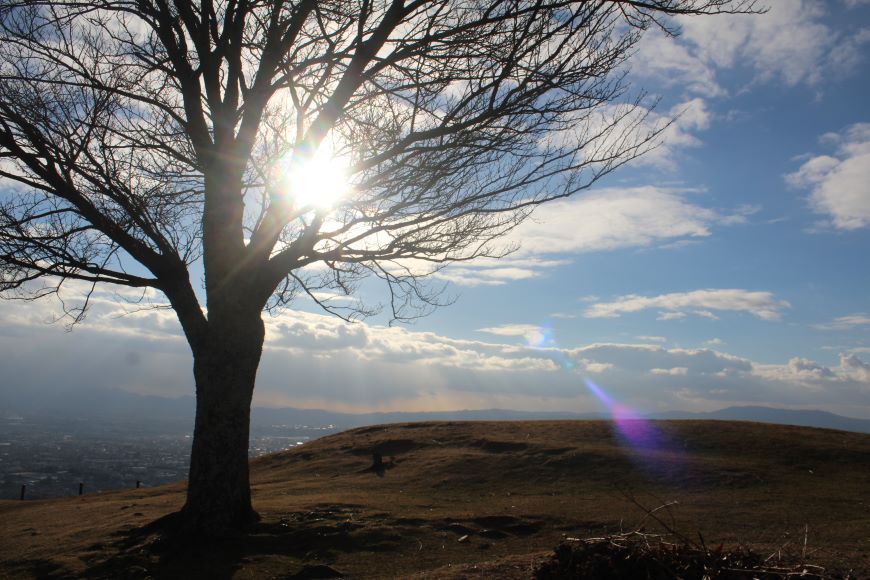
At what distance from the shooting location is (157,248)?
35.8ft

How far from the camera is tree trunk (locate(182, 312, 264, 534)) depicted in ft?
30.3

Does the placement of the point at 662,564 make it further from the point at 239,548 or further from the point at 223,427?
the point at 223,427

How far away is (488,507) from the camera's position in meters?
11.8

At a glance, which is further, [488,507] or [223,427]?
[488,507]

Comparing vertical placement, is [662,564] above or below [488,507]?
above

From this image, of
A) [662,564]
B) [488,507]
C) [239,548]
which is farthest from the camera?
[488,507]

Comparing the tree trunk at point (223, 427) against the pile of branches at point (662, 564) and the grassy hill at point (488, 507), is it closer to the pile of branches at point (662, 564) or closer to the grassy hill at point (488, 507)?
the grassy hill at point (488, 507)

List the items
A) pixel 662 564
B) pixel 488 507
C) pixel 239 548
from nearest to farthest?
pixel 662 564, pixel 239 548, pixel 488 507

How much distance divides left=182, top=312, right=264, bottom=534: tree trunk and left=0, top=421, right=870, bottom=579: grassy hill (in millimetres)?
508

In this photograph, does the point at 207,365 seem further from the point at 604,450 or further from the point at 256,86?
the point at 604,450

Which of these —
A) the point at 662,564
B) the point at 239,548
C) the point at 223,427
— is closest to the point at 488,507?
the point at 239,548

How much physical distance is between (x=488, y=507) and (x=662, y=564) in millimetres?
7769

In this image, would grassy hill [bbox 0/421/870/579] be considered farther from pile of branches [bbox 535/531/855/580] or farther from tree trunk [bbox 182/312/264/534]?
tree trunk [bbox 182/312/264/534]

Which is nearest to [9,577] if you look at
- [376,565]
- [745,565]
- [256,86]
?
[376,565]
